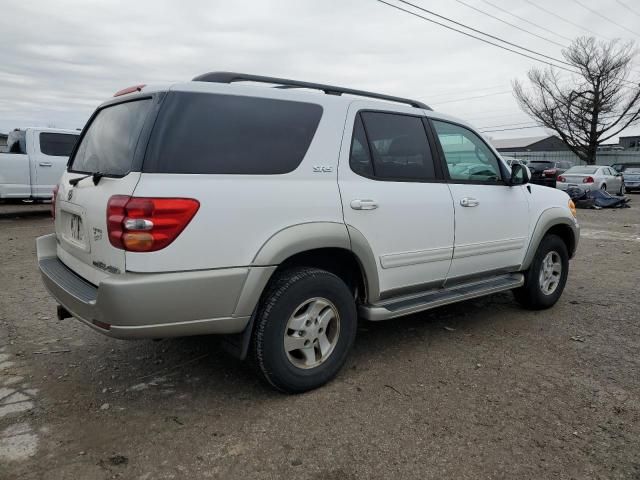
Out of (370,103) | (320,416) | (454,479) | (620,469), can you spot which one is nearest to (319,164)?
(370,103)

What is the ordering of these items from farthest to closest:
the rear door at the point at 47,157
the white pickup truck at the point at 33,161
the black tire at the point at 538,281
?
the rear door at the point at 47,157 → the white pickup truck at the point at 33,161 → the black tire at the point at 538,281

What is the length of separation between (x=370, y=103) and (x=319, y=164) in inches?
29.4

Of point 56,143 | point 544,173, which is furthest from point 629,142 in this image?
point 56,143

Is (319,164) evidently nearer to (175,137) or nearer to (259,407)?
(175,137)

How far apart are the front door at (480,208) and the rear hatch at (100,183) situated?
7.49 feet

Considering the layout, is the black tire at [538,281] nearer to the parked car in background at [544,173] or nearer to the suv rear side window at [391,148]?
the suv rear side window at [391,148]

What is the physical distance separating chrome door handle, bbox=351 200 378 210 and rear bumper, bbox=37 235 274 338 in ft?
2.45

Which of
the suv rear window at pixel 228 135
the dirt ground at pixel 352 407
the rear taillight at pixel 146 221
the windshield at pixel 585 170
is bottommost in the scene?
the dirt ground at pixel 352 407

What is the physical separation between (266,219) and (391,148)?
1.24 meters

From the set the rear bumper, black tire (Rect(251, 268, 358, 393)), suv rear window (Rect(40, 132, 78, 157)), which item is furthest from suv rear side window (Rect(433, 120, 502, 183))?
suv rear window (Rect(40, 132, 78, 157))

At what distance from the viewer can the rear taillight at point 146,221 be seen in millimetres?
2557

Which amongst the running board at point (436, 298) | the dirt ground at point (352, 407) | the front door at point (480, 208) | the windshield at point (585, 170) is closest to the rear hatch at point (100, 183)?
the dirt ground at point (352, 407)

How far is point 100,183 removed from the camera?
9.43 ft

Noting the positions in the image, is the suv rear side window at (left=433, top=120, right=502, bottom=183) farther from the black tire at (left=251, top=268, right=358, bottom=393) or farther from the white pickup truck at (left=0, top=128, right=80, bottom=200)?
the white pickup truck at (left=0, top=128, right=80, bottom=200)
